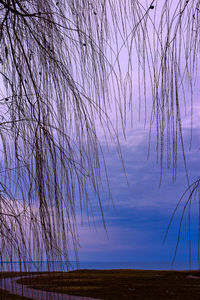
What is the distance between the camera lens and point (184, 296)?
15.2ft

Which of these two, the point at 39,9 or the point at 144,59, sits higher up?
the point at 39,9

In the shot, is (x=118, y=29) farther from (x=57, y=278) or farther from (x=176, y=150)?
(x=57, y=278)

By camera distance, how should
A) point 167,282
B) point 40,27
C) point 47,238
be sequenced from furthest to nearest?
point 167,282 → point 40,27 → point 47,238

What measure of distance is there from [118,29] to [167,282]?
5.70m

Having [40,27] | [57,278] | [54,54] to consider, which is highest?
[40,27]

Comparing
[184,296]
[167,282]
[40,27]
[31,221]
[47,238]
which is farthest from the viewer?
[167,282]

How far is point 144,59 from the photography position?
102 cm

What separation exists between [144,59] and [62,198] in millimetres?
464

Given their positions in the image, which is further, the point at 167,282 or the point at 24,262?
the point at 167,282

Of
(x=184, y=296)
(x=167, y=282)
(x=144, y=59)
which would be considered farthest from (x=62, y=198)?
(x=167, y=282)

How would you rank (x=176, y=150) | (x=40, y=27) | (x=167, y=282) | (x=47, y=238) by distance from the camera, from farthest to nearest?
(x=167, y=282) < (x=40, y=27) < (x=47, y=238) < (x=176, y=150)

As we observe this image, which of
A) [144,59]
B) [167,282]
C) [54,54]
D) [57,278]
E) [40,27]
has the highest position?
[40,27]

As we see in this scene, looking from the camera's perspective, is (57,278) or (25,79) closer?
(57,278)

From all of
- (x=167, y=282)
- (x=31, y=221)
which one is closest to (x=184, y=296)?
(x=167, y=282)
